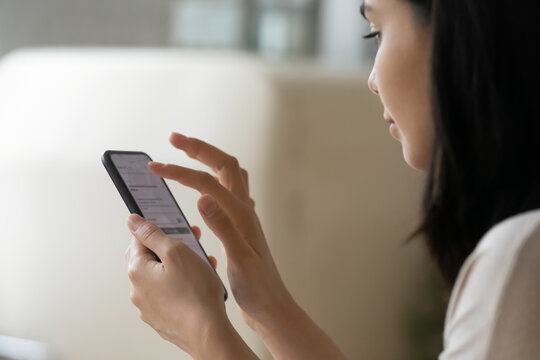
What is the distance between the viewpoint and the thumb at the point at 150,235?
0.69 metres

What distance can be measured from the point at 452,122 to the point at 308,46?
1.27m

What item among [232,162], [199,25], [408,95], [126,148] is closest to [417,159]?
[408,95]

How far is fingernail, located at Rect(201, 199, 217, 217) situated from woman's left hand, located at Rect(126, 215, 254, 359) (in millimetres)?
32

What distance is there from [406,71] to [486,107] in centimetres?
11

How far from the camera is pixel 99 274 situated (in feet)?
4.62

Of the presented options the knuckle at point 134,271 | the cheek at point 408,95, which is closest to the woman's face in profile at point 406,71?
the cheek at point 408,95

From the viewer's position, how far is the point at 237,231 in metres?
0.74

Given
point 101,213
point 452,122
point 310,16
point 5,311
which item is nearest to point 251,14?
point 310,16

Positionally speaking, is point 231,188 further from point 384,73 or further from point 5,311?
point 5,311

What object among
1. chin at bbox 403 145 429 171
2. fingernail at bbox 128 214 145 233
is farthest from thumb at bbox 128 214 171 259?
chin at bbox 403 145 429 171

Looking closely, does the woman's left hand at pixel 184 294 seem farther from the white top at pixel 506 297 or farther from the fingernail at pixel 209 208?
the white top at pixel 506 297

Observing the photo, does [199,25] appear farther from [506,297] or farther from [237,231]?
[506,297]

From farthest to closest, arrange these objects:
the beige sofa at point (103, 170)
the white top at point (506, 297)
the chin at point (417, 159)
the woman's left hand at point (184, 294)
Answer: the beige sofa at point (103, 170) < the chin at point (417, 159) < the woman's left hand at point (184, 294) < the white top at point (506, 297)

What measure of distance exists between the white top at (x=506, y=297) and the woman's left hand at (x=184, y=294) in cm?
19
